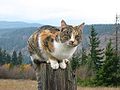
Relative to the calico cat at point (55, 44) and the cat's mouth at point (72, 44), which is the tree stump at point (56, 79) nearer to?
the calico cat at point (55, 44)

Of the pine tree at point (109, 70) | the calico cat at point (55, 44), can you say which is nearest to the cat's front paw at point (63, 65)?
the calico cat at point (55, 44)

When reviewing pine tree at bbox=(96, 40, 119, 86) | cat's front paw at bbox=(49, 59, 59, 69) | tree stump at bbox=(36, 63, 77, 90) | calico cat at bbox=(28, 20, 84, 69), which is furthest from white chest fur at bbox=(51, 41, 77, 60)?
pine tree at bbox=(96, 40, 119, 86)

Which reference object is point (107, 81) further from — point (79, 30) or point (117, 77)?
point (79, 30)

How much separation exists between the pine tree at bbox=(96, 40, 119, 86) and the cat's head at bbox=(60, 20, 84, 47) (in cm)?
2586

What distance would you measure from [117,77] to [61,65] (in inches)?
1121

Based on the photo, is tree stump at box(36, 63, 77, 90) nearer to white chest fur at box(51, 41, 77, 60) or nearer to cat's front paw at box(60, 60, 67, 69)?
cat's front paw at box(60, 60, 67, 69)

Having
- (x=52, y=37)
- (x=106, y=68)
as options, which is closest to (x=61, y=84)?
(x=52, y=37)

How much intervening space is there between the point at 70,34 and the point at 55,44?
0.88 feet

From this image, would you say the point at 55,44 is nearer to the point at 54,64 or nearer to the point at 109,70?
the point at 54,64

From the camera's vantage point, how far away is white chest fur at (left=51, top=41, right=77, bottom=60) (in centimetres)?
458

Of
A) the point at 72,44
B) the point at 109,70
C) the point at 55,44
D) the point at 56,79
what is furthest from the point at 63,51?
the point at 109,70

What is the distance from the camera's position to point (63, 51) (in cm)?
456

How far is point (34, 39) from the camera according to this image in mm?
5359

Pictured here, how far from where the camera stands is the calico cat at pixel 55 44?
4578 millimetres
